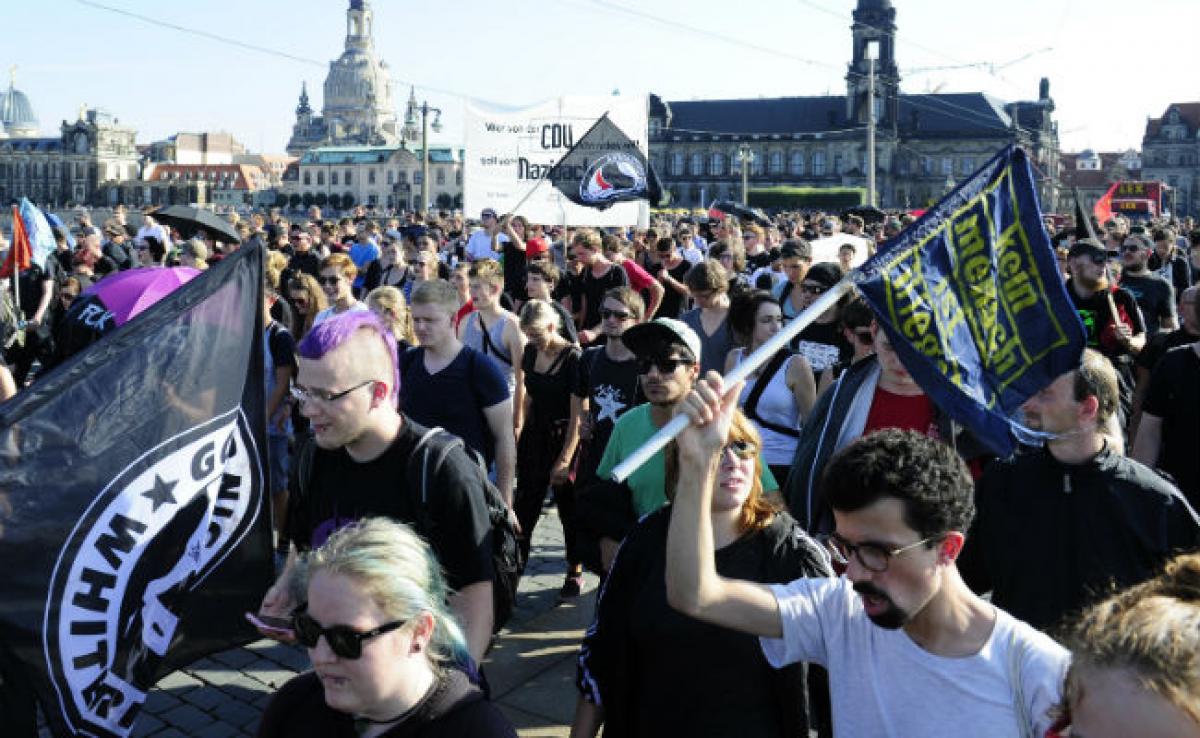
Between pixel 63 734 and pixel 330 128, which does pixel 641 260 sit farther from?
pixel 330 128

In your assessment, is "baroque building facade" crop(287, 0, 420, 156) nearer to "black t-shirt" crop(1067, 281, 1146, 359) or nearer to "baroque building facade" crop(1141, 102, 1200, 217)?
"baroque building facade" crop(1141, 102, 1200, 217)

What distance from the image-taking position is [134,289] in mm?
4945

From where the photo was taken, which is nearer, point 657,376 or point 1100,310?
point 657,376

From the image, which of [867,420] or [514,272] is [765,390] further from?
[514,272]

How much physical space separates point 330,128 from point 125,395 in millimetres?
184967

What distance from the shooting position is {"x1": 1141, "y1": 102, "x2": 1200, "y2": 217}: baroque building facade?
110 meters

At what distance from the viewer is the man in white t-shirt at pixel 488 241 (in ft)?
41.8

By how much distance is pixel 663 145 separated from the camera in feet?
374

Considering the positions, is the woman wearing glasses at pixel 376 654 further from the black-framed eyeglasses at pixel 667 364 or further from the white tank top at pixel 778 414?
the white tank top at pixel 778 414

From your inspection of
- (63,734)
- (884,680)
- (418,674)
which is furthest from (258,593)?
(884,680)

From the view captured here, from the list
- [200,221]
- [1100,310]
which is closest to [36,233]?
[200,221]

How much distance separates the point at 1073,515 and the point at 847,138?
106146 mm

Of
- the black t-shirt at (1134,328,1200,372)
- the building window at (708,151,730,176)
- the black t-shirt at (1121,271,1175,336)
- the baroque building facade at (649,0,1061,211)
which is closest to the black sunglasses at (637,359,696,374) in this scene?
the black t-shirt at (1134,328,1200,372)

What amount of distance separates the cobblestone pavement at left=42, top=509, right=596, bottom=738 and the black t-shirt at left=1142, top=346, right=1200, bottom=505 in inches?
106
